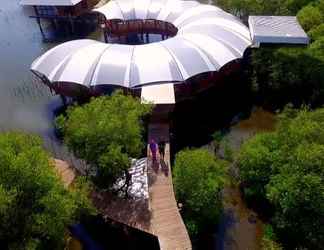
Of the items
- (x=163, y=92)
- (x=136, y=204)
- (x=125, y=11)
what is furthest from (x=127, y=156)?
(x=125, y=11)

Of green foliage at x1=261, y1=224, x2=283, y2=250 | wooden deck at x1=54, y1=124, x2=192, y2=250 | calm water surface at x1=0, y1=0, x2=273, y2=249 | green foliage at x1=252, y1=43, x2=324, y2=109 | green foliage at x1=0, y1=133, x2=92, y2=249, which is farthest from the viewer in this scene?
green foliage at x1=252, y1=43, x2=324, y2=109

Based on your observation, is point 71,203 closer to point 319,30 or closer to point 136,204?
point 136,204

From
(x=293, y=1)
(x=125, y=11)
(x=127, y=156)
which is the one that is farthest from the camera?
(x=125, y=11)

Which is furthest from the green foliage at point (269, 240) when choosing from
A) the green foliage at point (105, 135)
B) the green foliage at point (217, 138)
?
the green foliage at point (105, 135)

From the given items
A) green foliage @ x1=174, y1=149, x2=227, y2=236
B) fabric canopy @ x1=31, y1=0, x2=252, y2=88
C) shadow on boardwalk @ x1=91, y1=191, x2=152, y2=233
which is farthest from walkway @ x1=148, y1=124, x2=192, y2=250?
fabric canopy @ x1=31, y1=0, x2=252, y2=88

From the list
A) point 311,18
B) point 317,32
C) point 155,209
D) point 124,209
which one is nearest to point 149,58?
point 124,209

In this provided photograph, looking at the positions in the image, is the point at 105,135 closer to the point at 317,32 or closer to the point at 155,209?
the point at 155,209

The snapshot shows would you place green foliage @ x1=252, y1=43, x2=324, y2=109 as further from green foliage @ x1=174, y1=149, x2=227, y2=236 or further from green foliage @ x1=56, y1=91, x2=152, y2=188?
green foliage @ x1=56, y1=91, x2=152, y2=188
